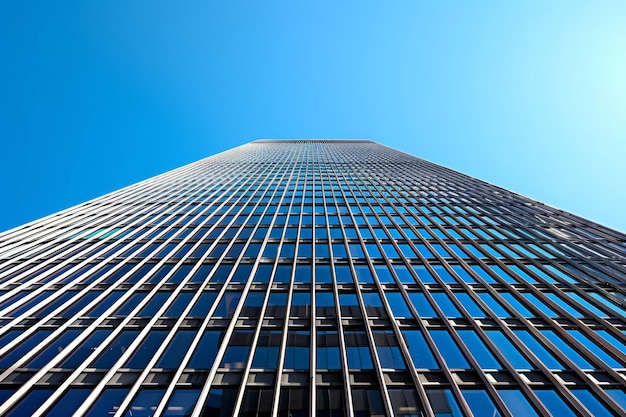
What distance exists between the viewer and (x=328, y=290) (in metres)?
16.5

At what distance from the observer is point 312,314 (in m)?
14.2

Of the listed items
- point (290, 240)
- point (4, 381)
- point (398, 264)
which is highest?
point (290, 240)

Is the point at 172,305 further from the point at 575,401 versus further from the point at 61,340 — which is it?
the point at 575,401

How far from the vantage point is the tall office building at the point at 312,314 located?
33.5 ft

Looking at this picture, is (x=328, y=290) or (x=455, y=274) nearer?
(x=328, y=290)

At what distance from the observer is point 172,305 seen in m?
15.1

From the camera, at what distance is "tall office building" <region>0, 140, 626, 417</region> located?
33.5ft

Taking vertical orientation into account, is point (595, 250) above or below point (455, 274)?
above

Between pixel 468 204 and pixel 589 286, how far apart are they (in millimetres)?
14505

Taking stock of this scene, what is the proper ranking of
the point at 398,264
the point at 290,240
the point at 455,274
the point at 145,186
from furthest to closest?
the point at 145,186
the point at 290,240
the point at 398,264
the point at 455,274

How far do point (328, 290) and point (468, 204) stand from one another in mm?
20461

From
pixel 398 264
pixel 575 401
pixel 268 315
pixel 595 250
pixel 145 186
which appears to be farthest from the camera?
pixel 145 186

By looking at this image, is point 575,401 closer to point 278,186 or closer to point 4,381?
point 4,381

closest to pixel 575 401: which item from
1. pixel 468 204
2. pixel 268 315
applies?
pixel 268 315
